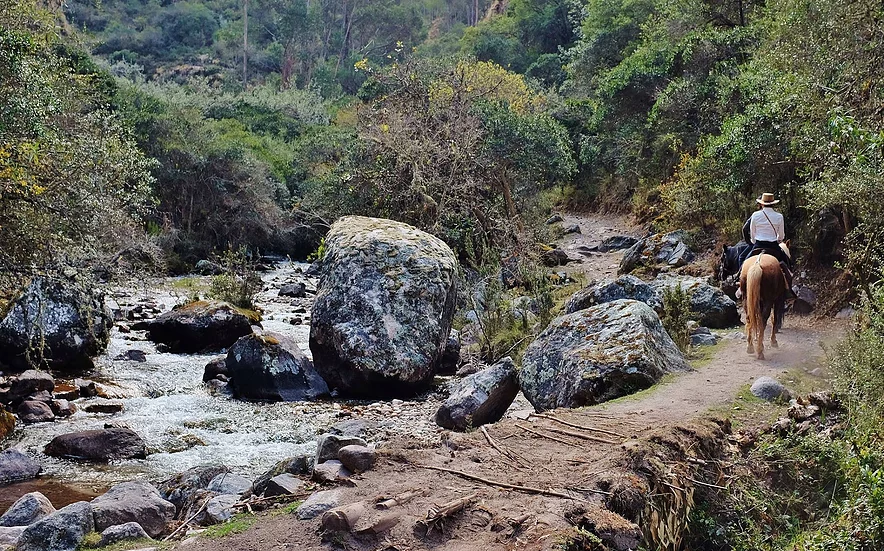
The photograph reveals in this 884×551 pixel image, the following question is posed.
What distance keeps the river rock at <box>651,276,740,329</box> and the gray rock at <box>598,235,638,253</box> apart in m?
10.6

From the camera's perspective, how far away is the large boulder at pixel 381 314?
456 inches

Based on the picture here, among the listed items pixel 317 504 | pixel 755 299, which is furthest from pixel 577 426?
pixel 755 299

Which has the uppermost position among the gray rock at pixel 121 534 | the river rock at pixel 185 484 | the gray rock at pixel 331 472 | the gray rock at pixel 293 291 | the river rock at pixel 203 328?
the gray rock at pixel 331 472

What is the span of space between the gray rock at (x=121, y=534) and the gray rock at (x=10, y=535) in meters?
0.72

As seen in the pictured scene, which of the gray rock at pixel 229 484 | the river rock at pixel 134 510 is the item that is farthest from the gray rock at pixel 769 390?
the river rock at pixel 134 510

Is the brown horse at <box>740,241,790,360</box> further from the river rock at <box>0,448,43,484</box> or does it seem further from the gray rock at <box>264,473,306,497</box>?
the river rock at <box>0,448,43,484</box>

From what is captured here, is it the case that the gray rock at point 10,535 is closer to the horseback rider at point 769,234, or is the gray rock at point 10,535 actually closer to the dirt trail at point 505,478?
the dirt trail at point 505,478

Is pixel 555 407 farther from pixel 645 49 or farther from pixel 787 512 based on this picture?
pixel 645 49

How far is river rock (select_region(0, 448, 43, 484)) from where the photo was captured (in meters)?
8.41

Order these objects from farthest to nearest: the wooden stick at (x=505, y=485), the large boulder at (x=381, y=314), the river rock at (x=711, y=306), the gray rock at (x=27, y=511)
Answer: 1. the river rock at (x=711, y=306)
2. the large boulder at (x=381, y=314)
3. the gray rock at (x=27, y=511)
4. the wooden stick at (x=505, y=485)

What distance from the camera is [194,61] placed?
2783 inches

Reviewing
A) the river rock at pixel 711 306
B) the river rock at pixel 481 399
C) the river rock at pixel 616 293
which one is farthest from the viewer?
the river rock at pixel 711 306

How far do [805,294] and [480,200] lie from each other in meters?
9.90

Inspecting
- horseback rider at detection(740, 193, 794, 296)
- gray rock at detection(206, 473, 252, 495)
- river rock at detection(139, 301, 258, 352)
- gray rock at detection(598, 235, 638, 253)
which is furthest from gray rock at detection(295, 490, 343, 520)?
gray rock at detection(598, 235, 638, 253)
